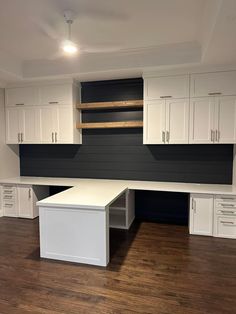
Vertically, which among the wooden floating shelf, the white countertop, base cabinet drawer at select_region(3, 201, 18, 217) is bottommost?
base cabinet drawer at select_region(3, 201, 18, 217)

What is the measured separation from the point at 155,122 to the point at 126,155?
34.2 inches

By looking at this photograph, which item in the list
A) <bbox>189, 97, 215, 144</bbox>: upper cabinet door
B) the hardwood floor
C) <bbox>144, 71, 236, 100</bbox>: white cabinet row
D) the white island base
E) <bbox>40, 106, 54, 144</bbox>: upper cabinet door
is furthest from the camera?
<bbox>40, 106, 54, 144</bbox>: upper cabinet door

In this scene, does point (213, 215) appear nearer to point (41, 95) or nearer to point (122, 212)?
point (122, 212)

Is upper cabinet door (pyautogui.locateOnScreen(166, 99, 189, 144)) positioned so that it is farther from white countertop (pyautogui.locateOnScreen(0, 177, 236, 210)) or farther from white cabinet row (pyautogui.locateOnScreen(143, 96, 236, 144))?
white countertop (pyautogui.locateOnScreen(0, 177, 236, 210))

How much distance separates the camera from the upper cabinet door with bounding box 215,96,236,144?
3457 mm

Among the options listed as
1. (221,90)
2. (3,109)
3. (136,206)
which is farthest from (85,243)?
(3,109)

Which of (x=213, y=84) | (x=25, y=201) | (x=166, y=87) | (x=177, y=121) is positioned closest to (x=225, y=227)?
(x=177, y=121)

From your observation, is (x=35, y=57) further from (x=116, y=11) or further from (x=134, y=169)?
(x=134, y=169)

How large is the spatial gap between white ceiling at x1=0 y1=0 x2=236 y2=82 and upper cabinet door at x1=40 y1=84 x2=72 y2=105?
11.7 inches

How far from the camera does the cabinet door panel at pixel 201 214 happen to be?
3.39m

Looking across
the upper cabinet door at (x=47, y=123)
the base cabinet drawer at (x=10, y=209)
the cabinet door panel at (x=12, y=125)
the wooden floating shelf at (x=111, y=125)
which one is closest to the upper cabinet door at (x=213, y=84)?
the wooden floating shelf at (x=111, y=125)

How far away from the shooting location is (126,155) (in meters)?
4.27

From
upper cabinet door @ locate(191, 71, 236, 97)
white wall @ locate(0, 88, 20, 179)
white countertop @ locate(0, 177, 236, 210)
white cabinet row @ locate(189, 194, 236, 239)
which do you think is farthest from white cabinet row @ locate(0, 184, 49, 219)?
upper cabinet door @ locate(191, 71, 236, 97)

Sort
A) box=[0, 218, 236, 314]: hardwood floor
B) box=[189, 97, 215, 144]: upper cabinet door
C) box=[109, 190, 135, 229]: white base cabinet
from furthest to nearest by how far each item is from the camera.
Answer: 1. box=[109, 190, 135, 229]: white base cabinet
2. box=[189, 97, 215, 144]: upper cabinet door
3. box=[0, 218, 236, 314]: hardwood floor
